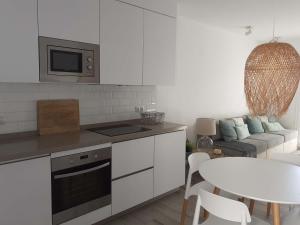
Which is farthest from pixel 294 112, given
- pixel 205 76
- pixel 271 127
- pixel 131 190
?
pixel 131 190

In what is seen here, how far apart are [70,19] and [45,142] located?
1.08 m

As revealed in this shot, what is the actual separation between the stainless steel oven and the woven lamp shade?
1.51 meters

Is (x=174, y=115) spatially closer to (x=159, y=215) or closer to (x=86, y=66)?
(x=159, y=215)

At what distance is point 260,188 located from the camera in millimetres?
1646

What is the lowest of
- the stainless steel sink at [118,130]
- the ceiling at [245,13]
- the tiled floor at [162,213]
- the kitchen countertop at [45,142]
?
the tiled floor at [162,213]

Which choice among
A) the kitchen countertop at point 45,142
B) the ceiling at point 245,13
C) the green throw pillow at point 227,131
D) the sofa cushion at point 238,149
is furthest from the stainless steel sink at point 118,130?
the green throw pillow at point 227,131

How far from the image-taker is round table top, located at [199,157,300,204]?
1.56m

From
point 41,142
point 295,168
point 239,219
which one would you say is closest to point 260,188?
point 239,219

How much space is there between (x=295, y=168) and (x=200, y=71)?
98.0 inches

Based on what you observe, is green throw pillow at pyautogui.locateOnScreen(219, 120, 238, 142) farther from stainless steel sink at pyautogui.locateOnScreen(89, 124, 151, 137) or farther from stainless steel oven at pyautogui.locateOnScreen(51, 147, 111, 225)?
stainless steel oven at pyautogui.locateOnScreen(51, 147, 111, 225)

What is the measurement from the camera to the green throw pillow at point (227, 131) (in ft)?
14.4

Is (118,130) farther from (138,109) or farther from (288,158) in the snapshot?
(288,158)

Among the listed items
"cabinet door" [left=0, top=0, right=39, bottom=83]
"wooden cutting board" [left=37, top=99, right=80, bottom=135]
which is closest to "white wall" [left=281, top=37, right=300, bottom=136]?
"wooden cutting board" [left=37, top=99, right=80, bottom=135]

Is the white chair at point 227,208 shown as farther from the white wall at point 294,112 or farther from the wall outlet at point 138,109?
the white wall at point 294,112
